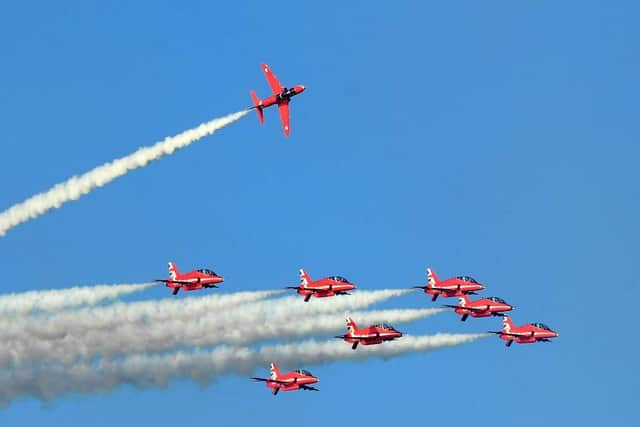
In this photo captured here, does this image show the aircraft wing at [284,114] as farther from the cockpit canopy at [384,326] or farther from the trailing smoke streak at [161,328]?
the cockpit canopy at [384,326]

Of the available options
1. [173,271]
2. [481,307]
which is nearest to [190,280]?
[173,271]

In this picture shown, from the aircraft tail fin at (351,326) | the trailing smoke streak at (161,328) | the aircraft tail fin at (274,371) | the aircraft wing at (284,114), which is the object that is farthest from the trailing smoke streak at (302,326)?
the aircraft wing at (284,114)

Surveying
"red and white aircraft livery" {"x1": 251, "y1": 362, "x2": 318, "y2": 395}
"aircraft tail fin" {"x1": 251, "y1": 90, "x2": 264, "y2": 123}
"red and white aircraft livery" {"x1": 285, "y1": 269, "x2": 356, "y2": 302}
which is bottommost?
"red and white aircraft livery" {"x1": 251, "y1": 362, "x2": 318, "y2": 395}

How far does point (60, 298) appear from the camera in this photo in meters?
171

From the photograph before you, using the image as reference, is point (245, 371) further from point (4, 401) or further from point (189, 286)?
point (4, 401)

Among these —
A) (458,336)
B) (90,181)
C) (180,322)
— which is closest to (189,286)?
(180,322)

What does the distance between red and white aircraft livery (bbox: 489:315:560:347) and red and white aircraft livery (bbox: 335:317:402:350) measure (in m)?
15.7

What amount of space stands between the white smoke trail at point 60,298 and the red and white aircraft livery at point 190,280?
4.69 meters

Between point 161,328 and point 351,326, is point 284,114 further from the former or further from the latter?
point 161,328

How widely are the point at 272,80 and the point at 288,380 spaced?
1185 inches

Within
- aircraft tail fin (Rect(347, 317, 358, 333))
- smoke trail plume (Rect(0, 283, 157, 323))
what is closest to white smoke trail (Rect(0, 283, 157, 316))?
smoke trail plume (Rect(0, 283, 157, 323))

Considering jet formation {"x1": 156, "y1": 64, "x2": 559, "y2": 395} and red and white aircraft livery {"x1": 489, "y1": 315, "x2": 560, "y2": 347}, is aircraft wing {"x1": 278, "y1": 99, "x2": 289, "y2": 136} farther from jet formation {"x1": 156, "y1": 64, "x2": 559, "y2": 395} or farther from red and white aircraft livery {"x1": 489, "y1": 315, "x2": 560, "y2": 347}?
red and white aircraft livery {"x1": 489, "y1": 315, "x2": 560, "y2": 347}

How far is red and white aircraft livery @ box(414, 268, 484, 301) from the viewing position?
186 meters

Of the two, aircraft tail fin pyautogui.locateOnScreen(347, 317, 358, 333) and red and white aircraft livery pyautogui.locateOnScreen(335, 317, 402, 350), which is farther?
aircraft tail fin pyautogui.locateOnScreen(347, 317, 358, 333)
